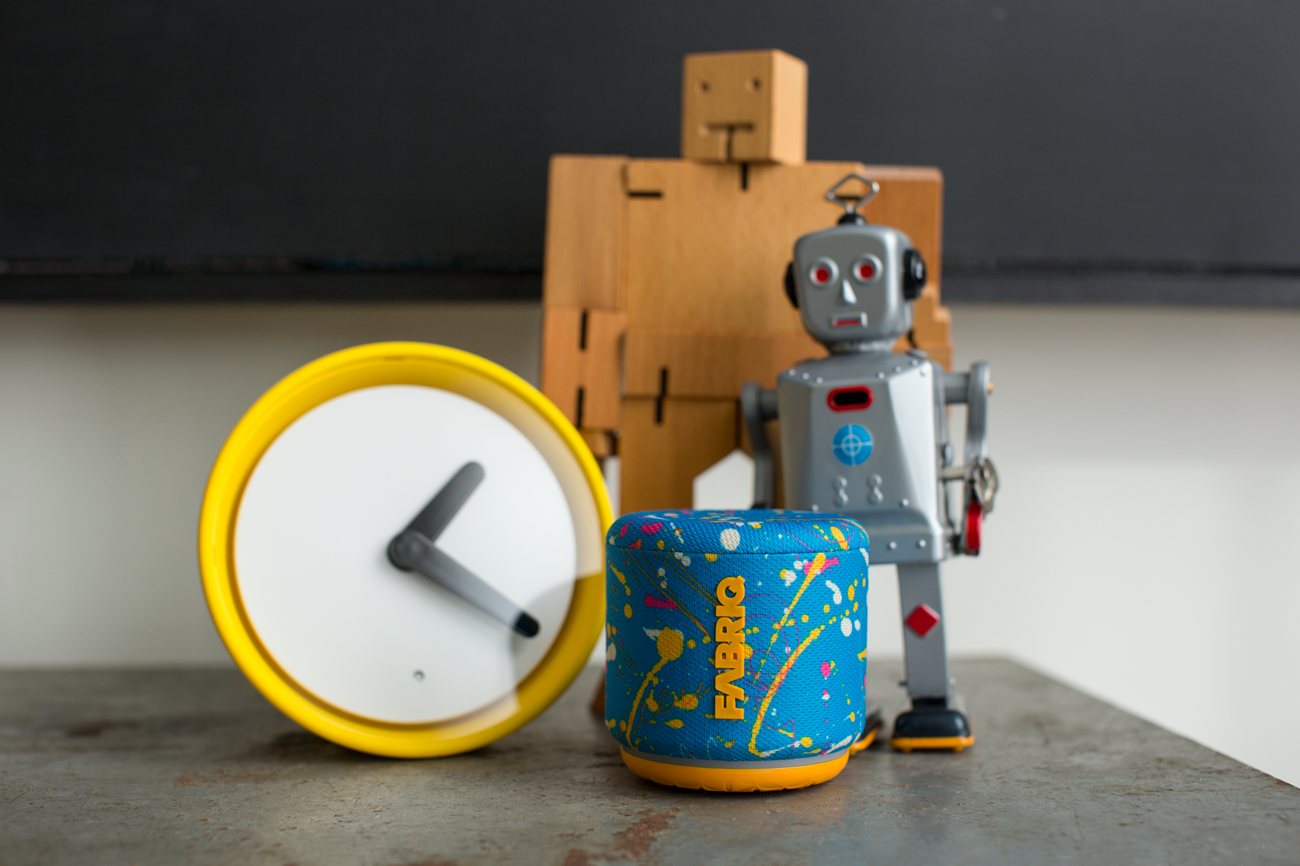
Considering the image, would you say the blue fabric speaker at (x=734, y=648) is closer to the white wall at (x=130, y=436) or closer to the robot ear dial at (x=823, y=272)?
the robot ear dial at (x=823, y=272)

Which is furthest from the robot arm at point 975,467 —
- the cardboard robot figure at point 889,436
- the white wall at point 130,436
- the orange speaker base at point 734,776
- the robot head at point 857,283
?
the white wall at point 130,436

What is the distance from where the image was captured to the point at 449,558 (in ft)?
3.29

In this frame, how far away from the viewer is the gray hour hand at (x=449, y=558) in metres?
0.99

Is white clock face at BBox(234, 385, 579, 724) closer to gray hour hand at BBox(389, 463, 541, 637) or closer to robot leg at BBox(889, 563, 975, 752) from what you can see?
gray hour hand at BBox(389, 463, 541, 637)

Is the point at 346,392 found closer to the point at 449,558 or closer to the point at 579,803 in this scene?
the point at 449,558

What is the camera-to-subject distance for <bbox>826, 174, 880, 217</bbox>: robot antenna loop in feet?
3.90

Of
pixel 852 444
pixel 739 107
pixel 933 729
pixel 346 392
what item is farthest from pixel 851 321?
pixel 346 392

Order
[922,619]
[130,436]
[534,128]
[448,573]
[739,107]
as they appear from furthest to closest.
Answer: [130,436], [534,128], [739,107], [922,619], [448,573]

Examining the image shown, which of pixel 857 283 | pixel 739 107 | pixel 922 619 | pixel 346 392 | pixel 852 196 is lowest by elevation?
pixel 922 619

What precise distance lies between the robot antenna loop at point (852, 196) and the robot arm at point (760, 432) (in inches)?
9.9

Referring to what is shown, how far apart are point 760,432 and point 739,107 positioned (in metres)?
0.42

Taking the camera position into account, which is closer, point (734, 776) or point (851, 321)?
point (734, 776)

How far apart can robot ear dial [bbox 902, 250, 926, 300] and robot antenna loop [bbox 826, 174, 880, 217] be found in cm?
10

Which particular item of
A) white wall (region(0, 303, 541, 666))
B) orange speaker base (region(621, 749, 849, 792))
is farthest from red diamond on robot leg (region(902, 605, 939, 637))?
white wall (region(0, 303, 541, 666))
